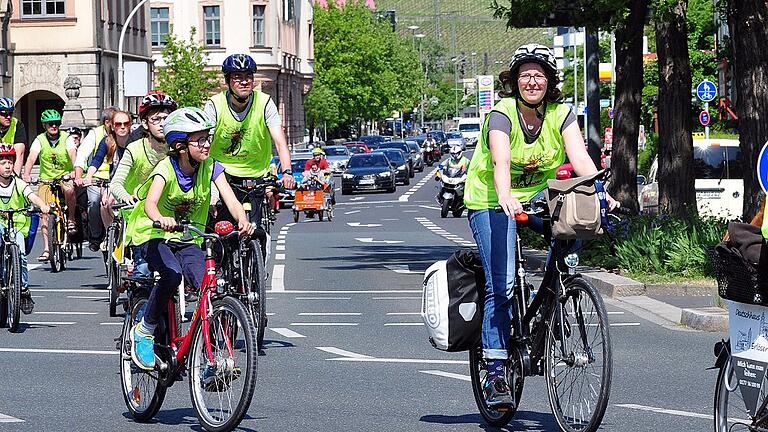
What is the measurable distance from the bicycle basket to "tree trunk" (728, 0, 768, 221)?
34.9 feet

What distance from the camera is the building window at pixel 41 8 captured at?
200 feet

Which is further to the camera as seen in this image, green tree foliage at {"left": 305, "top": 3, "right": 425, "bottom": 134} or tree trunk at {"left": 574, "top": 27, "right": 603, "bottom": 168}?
green tree foliage at {"left": 305, "top": 3, "right": 425, "bottom": 134}

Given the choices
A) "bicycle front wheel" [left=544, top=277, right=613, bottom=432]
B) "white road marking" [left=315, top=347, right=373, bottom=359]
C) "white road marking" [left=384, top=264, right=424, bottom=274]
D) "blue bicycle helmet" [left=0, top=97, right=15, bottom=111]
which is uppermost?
"blue bicycle helmet" [left=0, top=97, right=15, bottom=111]

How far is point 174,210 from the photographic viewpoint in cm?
883

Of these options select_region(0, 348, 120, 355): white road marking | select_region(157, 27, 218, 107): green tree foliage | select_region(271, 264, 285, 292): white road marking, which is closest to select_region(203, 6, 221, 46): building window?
select_region(157, 27, 218, 107): green tree foliage

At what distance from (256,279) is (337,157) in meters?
62.3

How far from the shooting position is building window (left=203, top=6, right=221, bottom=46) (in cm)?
9594

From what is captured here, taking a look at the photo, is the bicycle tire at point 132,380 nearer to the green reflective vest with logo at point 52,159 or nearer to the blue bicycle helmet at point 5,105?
the blue bicycle helmet at point 5,105

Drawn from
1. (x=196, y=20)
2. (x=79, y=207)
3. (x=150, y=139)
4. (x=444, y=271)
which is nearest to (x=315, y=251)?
(x=79, y=207)

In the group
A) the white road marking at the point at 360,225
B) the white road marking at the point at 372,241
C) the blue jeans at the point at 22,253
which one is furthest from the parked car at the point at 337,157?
the blue jeans at the point at 22,253

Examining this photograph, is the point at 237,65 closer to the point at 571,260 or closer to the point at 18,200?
the point at 18,200

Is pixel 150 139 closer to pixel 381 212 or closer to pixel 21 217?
pixel 21 217

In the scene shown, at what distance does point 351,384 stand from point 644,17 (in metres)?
13.2

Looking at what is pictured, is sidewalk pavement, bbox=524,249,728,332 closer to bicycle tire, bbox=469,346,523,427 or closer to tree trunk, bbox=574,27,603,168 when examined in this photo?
bicycle tire, bbox=469,346,523,427
